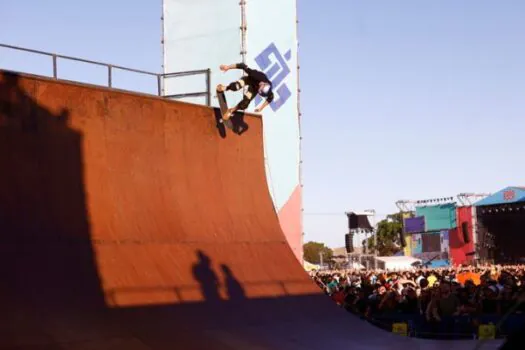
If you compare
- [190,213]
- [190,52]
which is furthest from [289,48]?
[190,213]

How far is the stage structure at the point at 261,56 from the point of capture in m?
18.3

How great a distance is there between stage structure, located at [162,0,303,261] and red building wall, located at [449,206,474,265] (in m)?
32.0

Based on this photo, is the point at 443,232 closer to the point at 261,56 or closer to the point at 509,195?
the point at 509,195

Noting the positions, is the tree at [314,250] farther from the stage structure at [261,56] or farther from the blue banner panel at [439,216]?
the stage structure at [261,56]

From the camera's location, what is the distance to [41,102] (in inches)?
416

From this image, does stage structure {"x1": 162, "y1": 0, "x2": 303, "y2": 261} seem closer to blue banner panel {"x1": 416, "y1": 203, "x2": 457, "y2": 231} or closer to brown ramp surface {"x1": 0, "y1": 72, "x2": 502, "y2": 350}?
brown ramp surface {"x1": 0, "y1": 72, "x2": 502, "y2": 350}

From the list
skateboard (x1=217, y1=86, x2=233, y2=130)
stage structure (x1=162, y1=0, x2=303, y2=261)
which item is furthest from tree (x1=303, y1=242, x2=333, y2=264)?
skateboard (x1=217, y1=86, x2=233, y2=130)

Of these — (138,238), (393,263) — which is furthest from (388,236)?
(138,238)

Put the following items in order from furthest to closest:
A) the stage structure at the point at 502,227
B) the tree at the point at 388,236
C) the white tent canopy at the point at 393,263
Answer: the tree at the point at 388,236 → the stage structure at the point at 502,227 → the white tent canopy at the point at 393,263

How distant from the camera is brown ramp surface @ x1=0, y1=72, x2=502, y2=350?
925cm

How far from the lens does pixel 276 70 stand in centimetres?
1930

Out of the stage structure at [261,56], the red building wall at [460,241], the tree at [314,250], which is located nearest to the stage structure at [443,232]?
the red building wall at [460,241]

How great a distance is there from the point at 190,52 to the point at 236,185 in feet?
21.1

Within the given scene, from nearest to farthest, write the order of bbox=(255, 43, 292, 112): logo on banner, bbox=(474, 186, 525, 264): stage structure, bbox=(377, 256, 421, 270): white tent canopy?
bbox=(255, 43, 292, 112): logo on banner
bbox=(377, 256, 421, 270): white tent canopy
bbox=(474, 186, 525, 264): stage structure
